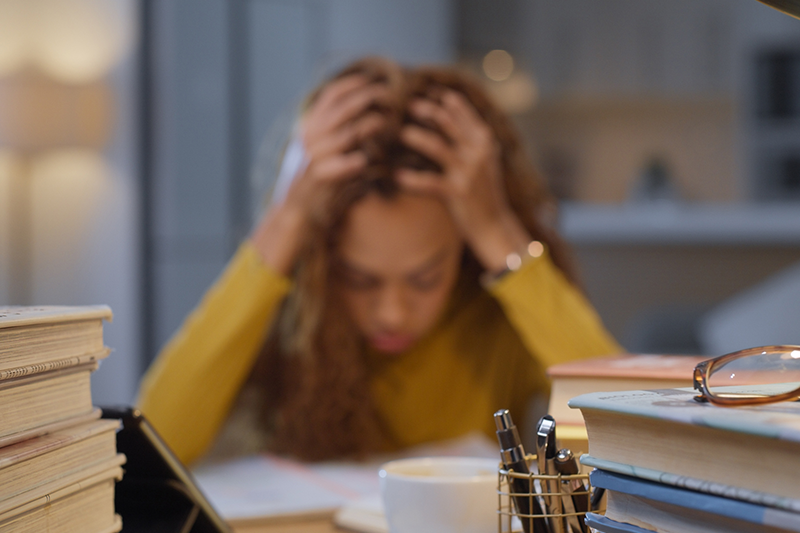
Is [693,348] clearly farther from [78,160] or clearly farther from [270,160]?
[78,160]

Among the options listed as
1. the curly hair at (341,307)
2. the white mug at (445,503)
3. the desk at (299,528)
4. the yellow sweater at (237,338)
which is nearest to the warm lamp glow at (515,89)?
the curly hair at (341,307)

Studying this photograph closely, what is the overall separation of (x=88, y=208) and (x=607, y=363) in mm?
2801

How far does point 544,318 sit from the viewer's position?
3.24 ft

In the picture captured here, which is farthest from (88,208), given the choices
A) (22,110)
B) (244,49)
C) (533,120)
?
(533,120)

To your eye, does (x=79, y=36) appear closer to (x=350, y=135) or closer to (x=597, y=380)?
(x=350, y=135)

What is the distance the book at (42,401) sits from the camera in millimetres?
317

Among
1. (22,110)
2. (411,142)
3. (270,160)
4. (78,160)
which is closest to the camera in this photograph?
(411,142)

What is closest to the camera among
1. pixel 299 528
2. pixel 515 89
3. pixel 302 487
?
pixel 299 528

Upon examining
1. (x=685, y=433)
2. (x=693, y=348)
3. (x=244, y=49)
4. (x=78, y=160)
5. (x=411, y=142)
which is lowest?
(x=693, y=348)

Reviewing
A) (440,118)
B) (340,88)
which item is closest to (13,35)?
(340,88)

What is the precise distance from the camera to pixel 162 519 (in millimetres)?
440

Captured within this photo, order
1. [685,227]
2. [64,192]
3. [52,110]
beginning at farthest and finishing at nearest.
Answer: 1. [685,227]
2. [64,192]
3. [52,110]

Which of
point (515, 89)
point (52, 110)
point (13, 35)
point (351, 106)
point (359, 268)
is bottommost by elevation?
point (359, 268)

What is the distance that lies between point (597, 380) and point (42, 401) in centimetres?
30
